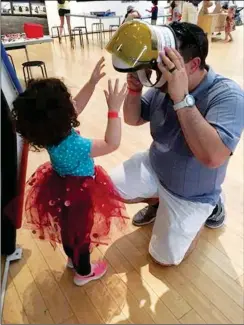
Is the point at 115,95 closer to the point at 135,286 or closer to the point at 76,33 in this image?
the point at 135,286

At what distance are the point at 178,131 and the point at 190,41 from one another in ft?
1.11

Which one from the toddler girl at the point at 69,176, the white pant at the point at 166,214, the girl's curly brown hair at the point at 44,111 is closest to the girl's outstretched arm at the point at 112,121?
the toddler girl at the point at 69,176

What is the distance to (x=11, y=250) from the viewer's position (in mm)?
1365

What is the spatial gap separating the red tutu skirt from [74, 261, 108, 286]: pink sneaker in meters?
0.13

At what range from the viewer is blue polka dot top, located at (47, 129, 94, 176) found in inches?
39.0

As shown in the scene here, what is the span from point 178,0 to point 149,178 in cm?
425

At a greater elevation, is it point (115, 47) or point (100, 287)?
point (115, 47)

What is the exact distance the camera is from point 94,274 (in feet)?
4.21

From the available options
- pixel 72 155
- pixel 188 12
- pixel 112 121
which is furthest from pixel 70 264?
pixel 188 12

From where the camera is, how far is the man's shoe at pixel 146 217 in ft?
5.18

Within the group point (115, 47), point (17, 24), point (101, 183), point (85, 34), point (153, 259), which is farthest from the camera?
point (85, 34)

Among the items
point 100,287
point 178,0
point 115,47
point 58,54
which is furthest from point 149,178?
point 58,54

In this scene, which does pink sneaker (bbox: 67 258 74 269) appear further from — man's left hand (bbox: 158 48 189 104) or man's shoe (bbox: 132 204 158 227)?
man's left hand (bbox: 158 48 189 104)

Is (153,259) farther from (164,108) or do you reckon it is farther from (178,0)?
(178,0)
